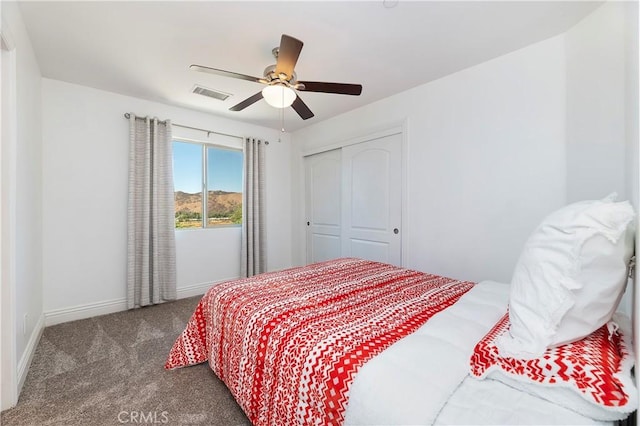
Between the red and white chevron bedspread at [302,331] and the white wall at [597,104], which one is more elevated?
the white wall at [597,104]

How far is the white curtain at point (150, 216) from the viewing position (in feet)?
10.0

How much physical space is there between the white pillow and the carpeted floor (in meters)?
1.49

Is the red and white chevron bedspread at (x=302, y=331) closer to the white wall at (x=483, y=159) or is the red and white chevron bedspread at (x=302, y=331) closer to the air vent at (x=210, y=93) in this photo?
the white wall at (x=483, y=159)

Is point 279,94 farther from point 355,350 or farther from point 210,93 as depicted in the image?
point 355,350

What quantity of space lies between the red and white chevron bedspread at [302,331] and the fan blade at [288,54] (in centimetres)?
145

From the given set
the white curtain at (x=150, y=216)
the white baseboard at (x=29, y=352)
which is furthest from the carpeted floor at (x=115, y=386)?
the white curtain at (x=150, y=216)

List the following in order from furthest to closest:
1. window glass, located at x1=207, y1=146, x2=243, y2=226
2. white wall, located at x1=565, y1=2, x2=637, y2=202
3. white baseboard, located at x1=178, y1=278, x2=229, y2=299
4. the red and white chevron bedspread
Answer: window glass, located at x1=207, y1=146, x2=243, y2=226 → white baseboard, located at x1=178, y1=278, x2=229, y2=299 → white wall, located at x1=565, y1=2, x2=637, y2=202 → the red and white chevron bedspread

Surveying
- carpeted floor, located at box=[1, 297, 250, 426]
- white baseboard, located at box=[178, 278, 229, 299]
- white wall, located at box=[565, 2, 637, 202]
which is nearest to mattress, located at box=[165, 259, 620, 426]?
carpeted floor, located at box=[1, 297, 250, 426]

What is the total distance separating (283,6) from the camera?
1.73 m

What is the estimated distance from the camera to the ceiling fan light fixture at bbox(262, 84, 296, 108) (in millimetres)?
2006

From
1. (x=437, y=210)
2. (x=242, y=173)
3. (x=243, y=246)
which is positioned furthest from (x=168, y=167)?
(x=437, y=210)

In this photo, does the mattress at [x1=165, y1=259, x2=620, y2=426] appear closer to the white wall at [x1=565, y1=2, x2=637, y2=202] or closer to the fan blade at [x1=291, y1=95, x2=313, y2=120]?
the white wall at [x1=565, y1=2, x2=637, y2=202]

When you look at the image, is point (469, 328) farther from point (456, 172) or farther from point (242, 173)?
point (242, 173)

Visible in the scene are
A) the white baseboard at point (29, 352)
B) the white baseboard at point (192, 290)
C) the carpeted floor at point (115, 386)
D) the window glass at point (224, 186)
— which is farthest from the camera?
the window glass at point (224, 186)
